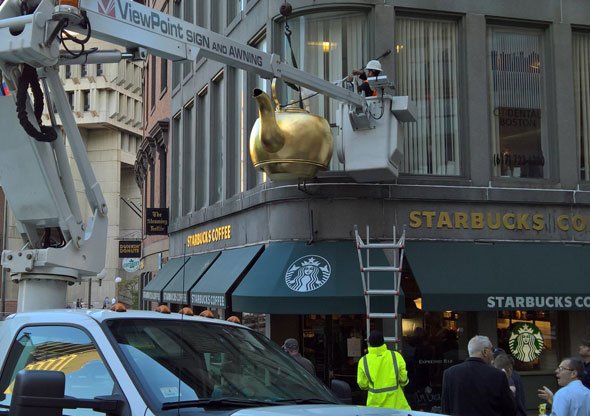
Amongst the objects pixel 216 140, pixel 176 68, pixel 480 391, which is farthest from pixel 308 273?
pixel 176 68

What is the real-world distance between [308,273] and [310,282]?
20 centimetres

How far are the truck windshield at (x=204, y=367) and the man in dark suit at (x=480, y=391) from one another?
2.19m

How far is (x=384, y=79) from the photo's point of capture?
11781 millimetres

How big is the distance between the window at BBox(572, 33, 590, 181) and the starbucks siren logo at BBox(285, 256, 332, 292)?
5.54 m

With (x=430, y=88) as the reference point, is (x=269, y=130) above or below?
below

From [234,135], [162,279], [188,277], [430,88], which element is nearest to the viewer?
[430,88]

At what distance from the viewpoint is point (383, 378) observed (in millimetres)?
8234

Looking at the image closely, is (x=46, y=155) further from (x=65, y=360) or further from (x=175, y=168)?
(x=175, y=168)

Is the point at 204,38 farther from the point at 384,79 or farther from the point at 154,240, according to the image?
the point at 154,240

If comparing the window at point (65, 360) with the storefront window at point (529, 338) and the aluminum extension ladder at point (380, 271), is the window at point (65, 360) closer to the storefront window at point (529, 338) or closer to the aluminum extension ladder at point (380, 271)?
the aluminum extension ladder at point (380, 271)

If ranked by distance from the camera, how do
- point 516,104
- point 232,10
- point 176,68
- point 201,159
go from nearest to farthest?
point 516,104
point 232,10
point 201,159
point 176,68

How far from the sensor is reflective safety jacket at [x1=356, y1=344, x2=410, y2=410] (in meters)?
8.21

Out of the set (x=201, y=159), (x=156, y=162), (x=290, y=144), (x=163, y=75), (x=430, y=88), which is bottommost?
(x=290, y=144)

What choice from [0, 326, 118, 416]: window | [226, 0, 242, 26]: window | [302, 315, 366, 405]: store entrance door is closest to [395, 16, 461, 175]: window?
[302, 315, 366, 405]: store entrance door
